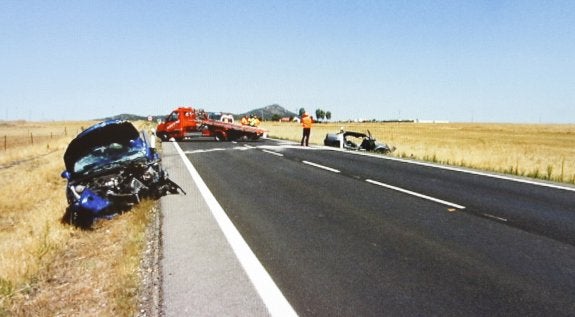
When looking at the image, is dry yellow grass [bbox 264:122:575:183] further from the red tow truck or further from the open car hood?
the open car hood

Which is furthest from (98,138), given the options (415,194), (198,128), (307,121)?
(198,128)

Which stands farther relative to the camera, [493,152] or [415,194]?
[493,152]

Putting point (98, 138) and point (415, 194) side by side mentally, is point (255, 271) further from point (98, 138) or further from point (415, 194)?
point (98, 138)

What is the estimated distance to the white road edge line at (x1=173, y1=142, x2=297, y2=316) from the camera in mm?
3699

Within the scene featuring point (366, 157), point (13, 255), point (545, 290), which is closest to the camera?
point (545, 290)

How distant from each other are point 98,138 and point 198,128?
19.8 meters

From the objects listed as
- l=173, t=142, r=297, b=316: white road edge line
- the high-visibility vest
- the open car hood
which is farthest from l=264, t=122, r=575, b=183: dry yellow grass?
the open car hood

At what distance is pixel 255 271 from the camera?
4.55 m

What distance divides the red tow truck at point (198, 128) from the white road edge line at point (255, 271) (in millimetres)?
20320

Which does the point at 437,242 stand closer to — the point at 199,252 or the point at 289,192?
the point at 199,252

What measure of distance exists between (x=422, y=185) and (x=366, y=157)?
6.96 m

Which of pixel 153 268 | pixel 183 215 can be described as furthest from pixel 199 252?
pixel 183 215

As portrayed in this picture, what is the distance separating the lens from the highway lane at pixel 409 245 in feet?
12.5

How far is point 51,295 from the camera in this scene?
4578 mm
